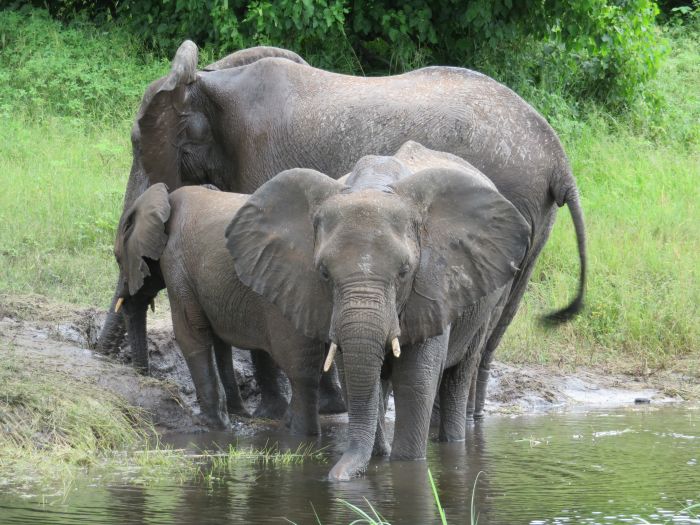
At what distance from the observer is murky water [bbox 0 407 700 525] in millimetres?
5816

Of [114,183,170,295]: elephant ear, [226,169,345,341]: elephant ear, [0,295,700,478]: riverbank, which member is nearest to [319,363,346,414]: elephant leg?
[0,295,700,478]: riverbank

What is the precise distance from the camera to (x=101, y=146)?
12.9 metres

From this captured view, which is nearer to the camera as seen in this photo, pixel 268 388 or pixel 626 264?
pixel 268 388

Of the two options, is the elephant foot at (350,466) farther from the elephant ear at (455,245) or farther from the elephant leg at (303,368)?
the elephant leg at (303,368)

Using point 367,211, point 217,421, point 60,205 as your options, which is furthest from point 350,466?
point 60,205

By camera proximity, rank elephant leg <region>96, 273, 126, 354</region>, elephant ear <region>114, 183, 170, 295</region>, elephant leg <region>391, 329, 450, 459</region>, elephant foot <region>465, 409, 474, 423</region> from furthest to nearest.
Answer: elephant leg <region>96, 273, 126, 354</region>
elephant foot <region>465, 409, 474, 423</region>
elephant ear <region>114, 183, 170, 295</region>
elephant leg <region>391, 329, 450, 459</region>

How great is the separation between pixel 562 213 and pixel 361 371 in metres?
6.33

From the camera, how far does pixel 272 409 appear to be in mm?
8734

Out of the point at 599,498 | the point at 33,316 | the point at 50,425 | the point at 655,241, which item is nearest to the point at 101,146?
the point at 33,316

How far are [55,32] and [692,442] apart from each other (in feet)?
30.3

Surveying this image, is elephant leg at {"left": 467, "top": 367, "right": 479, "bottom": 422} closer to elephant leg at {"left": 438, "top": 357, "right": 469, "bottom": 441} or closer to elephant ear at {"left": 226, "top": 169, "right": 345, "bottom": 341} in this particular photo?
elephant leg at {"left": 438, "top": 357, "right": 469, "bottom": 441}

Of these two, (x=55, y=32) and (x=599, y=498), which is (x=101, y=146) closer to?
(x=55, y=32)

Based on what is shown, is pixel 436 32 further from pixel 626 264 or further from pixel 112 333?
pixel 112 333

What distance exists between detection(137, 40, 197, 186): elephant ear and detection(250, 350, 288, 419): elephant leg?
1277 millimetres
